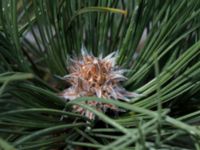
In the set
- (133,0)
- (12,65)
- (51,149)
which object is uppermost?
(133,0)

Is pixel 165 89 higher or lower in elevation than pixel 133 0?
lower

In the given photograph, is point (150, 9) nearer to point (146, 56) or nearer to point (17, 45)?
point (146, 56)

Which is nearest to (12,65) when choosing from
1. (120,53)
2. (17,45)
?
(17,45)

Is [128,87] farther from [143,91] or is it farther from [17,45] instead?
[17,45]

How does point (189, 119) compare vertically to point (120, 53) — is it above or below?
below

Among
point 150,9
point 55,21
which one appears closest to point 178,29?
point 150,9
